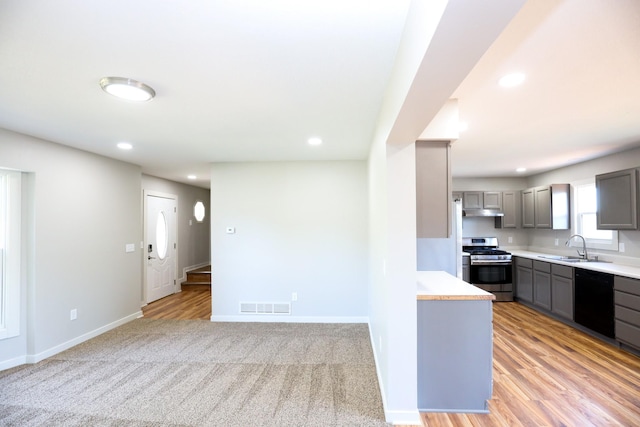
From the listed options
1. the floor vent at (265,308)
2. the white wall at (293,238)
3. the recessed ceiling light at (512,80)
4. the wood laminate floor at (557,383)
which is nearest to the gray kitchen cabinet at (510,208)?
the wood laminate floor at (557,383)

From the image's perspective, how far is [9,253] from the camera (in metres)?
2.98

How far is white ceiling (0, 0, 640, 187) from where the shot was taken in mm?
1323

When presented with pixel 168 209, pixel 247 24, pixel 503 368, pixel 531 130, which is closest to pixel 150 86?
pixel 247 24

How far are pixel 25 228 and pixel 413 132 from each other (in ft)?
13.2

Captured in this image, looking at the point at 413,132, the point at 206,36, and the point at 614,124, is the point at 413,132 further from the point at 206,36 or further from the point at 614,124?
the point at 614,124

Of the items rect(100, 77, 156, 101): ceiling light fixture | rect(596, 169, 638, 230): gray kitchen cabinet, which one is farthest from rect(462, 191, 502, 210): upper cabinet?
rect(100, 77, 156, 101): ceiling light fixture

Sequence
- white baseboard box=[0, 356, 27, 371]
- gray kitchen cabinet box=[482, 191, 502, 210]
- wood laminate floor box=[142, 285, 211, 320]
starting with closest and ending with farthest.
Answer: white baseboard box=[0, 356, 27, 371]
wood laminate floor box=[142, 285, 211, 320]
gray kitchen cabinet box=[482, 191, 502, 210]

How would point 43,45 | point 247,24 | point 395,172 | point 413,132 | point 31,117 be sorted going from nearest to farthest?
point 247,24 < point 43,45 < point 413,132 < point 395,172 < point 31,117

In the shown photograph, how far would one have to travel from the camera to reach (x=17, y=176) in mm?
3057

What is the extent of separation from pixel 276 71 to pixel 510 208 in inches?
223

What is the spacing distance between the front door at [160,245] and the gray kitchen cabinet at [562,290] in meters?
6.71

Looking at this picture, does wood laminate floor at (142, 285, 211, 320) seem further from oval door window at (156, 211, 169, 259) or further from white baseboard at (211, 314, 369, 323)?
oval door window at (156, 211, 169, 259)

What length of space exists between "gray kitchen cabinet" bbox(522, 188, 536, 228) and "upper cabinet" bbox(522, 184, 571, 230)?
0.03 m

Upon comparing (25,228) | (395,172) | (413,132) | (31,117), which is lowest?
(25,228)
